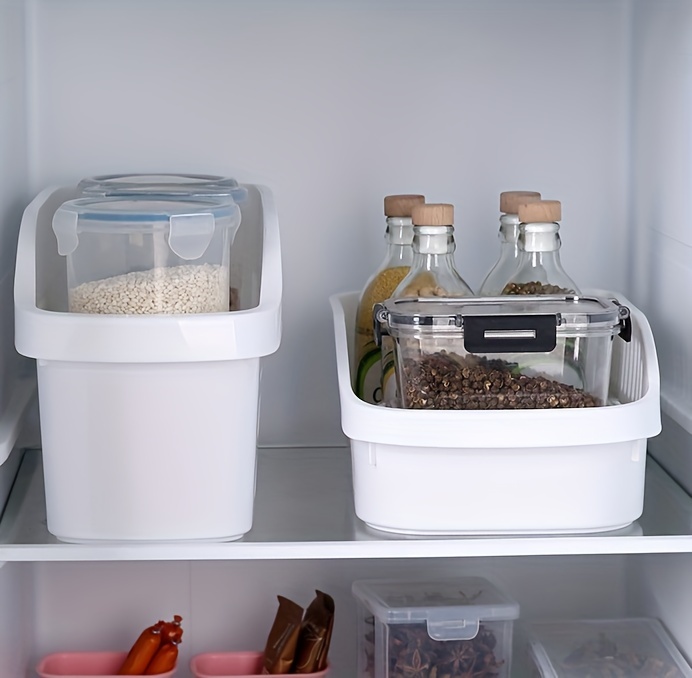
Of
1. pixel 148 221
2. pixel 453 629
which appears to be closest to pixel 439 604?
pixel 453 629

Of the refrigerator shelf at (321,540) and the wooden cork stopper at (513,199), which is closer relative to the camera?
the refrigerator shelf at (321,540)

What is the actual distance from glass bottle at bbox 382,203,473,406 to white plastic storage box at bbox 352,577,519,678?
0.28 meters

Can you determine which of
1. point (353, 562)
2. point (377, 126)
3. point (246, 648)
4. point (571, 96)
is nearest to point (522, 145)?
point (571, 96)

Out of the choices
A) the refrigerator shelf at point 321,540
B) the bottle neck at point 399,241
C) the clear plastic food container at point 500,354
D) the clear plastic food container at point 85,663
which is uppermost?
the bottle neck at point 399,241

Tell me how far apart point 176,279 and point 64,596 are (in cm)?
57

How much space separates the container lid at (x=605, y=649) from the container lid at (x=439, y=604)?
0.27 ft

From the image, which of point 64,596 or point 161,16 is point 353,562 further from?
point 161,16

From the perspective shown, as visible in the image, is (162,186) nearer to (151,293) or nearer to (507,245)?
(151,293)

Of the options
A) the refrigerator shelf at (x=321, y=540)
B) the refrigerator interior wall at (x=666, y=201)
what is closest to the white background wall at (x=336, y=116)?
the refrigerator interior wall at (x=666, y=201)

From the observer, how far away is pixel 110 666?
1.24m

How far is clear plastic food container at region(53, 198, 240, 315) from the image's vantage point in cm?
93

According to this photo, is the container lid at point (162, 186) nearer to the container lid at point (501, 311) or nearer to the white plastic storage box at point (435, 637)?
the container lid at point (501, 311)

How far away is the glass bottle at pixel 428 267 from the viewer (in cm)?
102

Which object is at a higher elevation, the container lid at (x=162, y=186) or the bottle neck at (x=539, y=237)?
the container lid at (x=162, y=186)
